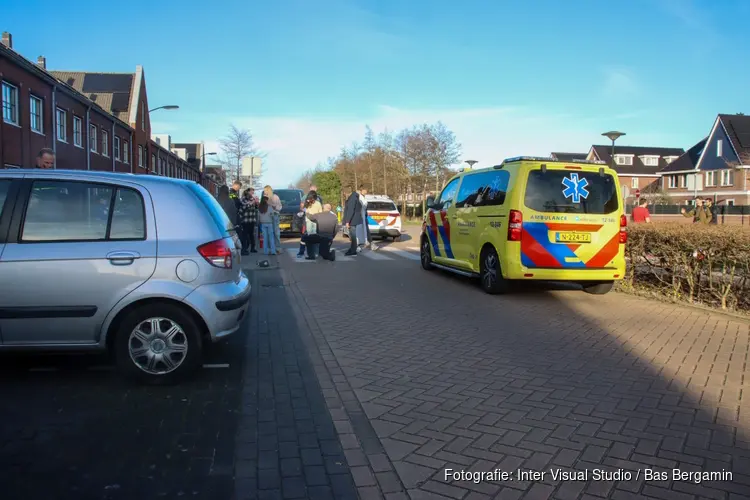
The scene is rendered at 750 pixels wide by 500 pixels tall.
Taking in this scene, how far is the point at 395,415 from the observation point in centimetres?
417

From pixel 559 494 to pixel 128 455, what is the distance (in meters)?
2.39

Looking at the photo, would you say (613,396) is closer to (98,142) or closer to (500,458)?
(500,458)

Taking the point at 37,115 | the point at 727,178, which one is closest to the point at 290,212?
the point at 37,115

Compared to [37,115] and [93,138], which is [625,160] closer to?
[93,138]

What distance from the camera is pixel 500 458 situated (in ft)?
11.5

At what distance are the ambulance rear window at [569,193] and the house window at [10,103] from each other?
20159 mm

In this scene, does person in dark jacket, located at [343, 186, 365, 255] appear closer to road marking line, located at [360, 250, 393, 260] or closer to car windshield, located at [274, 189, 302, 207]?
road marking line, located at [360, 250, 393, 260]

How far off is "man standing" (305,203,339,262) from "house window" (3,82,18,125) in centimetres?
1394

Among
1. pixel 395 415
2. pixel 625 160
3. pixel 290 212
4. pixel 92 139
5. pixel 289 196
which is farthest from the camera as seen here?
pixel 625 160

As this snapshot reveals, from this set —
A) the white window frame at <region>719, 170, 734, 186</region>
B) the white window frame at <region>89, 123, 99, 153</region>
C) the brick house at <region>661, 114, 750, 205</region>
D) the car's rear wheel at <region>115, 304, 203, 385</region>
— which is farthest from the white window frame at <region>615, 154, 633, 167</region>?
the car's rear wheel at <region>115, 304, 203, 385</region>

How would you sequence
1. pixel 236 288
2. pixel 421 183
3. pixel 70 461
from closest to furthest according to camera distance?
pixel 70 461
pixel 236 288
pixel 421 183

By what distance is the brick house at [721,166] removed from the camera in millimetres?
50969

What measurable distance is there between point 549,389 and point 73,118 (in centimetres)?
2879

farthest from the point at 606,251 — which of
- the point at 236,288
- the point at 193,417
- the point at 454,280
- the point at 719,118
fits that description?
the point at 719,118
